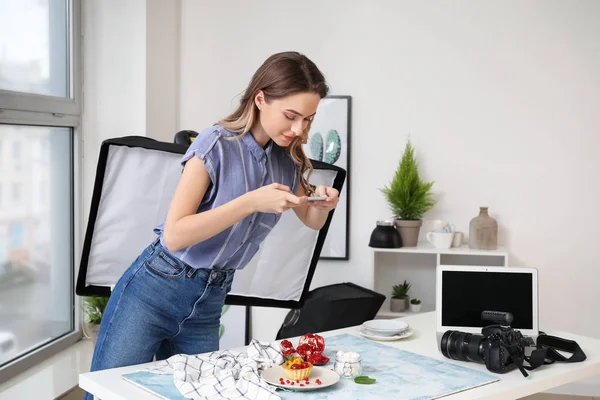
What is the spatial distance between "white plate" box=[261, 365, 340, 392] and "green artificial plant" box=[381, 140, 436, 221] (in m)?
2.10

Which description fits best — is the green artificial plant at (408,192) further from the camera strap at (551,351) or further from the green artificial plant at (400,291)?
the camera strap at (551,351)

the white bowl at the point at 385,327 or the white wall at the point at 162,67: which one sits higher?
the white wall at the point at 162,67

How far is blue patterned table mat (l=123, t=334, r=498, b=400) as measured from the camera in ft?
5.64

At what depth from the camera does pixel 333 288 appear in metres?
3.83

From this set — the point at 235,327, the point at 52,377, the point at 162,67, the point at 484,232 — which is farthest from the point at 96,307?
the point at 484,232

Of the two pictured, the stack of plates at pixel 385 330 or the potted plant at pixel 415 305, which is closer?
the stack of plates at pixel 385 330

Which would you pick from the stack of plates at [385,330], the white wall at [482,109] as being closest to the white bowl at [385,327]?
the stack of plates at [385,330]

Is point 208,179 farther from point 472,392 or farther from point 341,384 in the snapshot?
point 472,392

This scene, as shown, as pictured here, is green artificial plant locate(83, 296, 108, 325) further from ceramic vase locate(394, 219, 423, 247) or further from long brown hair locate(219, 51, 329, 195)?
long brown hair locate(219, 51, 329, 195)

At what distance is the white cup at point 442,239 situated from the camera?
379cm

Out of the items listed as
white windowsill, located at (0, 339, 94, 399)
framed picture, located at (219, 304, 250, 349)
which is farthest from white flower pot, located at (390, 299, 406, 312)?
white windowsill, located at (0, 339, 94, 399)

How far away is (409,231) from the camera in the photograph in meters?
3.85

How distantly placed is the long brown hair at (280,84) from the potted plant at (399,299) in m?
2.09

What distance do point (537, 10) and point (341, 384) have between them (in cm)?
280
